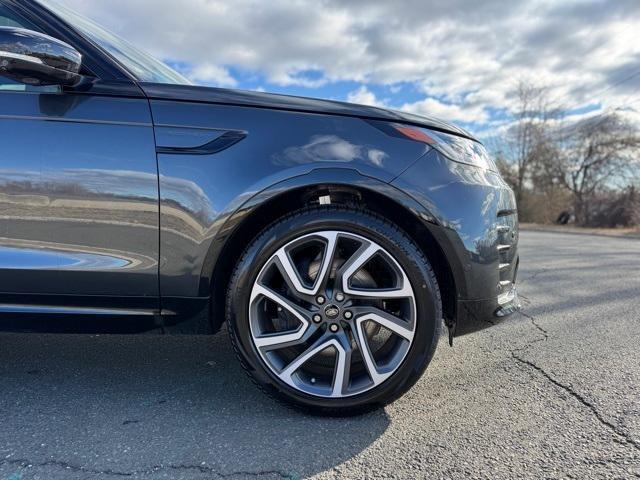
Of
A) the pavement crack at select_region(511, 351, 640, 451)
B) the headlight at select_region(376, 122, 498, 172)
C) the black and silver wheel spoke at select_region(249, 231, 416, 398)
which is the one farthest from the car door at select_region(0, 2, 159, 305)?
the pavement crack at select_region(511, 351, 640, 451)

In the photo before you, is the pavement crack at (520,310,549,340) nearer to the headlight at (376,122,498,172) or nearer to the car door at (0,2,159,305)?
the headlight at (376,122,498,172)

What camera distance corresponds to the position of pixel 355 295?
1.97 metres

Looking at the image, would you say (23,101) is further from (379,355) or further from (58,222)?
(379,355)

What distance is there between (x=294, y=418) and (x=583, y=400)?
4.54 feet

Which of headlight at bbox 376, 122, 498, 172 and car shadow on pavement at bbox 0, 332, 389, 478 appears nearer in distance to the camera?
car shadow on pavement at bbox 0, 332, 389, 478

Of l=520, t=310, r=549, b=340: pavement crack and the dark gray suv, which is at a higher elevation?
the dark gray suv

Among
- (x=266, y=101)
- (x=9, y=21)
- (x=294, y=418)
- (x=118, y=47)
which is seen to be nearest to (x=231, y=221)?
(x=266, y=101)

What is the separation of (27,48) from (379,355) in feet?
6.20

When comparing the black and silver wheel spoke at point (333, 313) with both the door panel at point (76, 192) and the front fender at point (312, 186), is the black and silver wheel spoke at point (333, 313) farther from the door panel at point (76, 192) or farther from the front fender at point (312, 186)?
the door panel at point (76, 192)

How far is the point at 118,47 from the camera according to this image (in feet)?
7.54

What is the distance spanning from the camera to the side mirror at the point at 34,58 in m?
1.72

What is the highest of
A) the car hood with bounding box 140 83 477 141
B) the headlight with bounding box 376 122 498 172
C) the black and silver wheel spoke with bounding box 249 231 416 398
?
the car hood with bounding box 140 83 477 141

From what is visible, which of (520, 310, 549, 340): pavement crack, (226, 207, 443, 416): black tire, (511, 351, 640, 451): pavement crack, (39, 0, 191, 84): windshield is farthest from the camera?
(520, 310, 549, 340): pavement crack

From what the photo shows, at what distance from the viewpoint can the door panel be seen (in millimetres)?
1903
